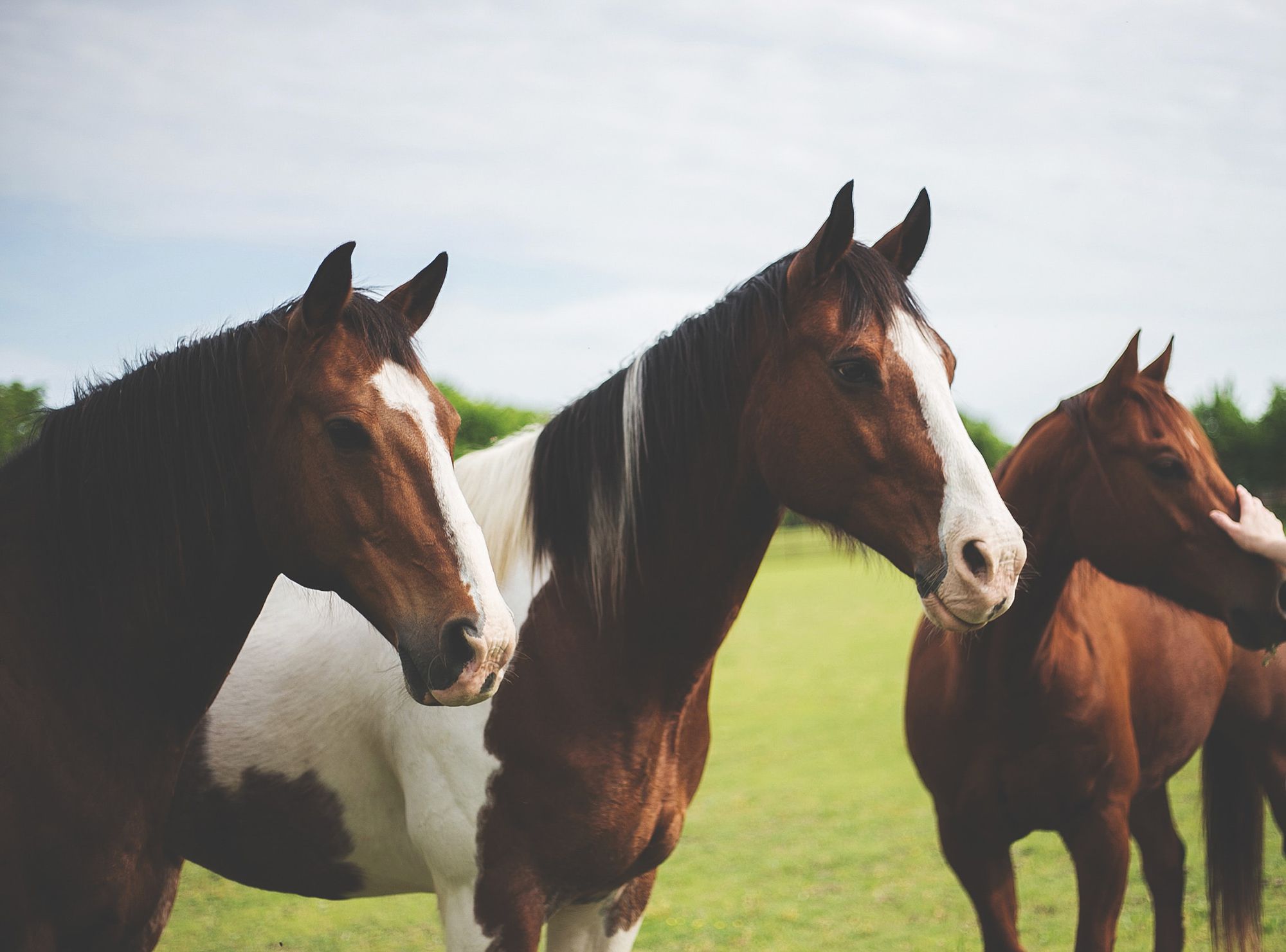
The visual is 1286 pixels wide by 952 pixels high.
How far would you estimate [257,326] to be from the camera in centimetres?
200

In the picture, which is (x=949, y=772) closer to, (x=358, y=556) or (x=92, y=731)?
(x=358, y=556)

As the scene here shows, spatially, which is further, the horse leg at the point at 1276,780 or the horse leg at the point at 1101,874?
the horse leg at the point at 1276,780

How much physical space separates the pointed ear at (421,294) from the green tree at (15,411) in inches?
31.8

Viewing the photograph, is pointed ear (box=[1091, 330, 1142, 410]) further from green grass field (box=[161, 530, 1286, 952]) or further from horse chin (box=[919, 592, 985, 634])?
horse chin (box=[919, 592, 985, 634])

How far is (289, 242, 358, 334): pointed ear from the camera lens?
182 cm

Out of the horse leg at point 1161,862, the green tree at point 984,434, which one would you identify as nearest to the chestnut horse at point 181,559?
the horse leg at point 1161,862

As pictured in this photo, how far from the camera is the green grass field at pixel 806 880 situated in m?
5.12

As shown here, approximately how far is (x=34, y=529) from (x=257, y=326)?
1.92 ft

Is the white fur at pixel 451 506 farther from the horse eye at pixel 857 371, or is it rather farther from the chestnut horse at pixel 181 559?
the horse eye at pixel 857 371

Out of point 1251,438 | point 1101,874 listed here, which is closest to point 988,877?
point 1101,874

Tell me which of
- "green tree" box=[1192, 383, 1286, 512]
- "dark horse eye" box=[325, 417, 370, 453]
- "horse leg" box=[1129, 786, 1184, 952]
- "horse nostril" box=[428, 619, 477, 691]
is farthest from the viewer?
"green tree" box=[1192, 383, 1286, 512]

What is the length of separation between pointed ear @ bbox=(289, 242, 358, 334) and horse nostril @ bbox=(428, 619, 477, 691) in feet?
2.11

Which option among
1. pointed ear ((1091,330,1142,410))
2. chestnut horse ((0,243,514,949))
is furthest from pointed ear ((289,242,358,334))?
pointed ear ((1091,330,1142,410))

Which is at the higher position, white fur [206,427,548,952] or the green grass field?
white fur [206,427,548,952]
